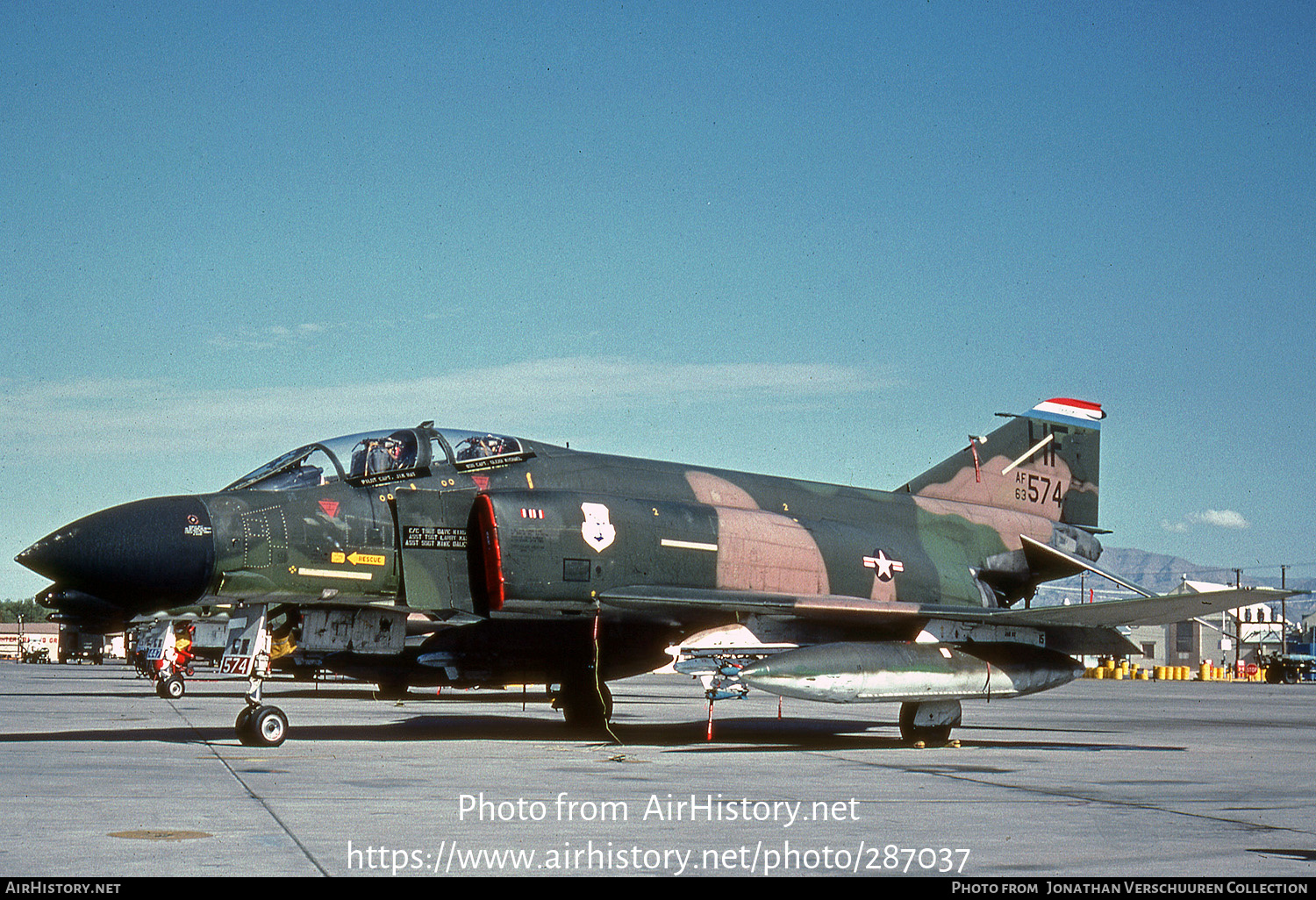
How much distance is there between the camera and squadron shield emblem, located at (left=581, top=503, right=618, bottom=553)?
13.5m

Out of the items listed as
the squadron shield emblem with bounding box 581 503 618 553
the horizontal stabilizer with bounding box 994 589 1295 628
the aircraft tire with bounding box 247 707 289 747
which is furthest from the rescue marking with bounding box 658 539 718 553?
the aircraft tire with bounding box 247 707 289 747

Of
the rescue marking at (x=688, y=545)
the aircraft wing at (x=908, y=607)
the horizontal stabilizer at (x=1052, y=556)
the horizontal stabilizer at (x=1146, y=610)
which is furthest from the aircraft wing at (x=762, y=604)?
the horizontal stabilizer at (x=1052, y=556)

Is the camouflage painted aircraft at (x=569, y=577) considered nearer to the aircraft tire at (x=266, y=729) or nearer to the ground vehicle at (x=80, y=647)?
the aircraft tire at (x=266, y=729)

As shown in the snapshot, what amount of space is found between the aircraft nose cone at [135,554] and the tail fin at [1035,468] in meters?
10.1

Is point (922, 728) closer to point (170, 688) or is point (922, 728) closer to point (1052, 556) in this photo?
point (1052, 556)

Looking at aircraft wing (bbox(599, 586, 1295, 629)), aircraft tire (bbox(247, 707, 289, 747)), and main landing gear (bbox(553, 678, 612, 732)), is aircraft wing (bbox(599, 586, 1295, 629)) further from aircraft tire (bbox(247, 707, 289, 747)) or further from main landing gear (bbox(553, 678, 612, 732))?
aircraft tire (bbox(247, 707, 289, 747))

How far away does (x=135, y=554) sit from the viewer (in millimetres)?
11188

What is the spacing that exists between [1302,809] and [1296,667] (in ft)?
177

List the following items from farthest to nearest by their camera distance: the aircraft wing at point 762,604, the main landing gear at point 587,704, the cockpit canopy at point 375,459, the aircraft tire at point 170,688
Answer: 1. the aircraft tire at point 170,688
2. the main landing gear at point 587,704
3. the aircraft wing at point 762,604
4. the cockpit canopy at point 375,459

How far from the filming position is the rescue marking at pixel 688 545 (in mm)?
13898

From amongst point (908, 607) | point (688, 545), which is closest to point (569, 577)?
point (688, 545)
